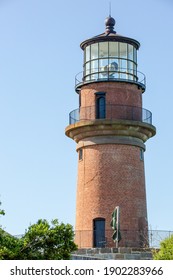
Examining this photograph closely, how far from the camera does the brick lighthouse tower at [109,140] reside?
34594mm

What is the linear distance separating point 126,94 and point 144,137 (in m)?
2.20

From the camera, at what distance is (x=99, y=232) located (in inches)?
1358

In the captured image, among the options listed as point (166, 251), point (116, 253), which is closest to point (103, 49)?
point (116, 253)

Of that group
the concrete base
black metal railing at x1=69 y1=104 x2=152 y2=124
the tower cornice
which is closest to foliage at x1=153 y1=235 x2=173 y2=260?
the concrete base

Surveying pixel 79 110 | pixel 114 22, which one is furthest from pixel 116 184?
pixel 114 22

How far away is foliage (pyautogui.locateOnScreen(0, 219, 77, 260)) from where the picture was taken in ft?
76.4

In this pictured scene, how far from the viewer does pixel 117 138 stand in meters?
35.3

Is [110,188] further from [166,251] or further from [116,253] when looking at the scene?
[166,251]

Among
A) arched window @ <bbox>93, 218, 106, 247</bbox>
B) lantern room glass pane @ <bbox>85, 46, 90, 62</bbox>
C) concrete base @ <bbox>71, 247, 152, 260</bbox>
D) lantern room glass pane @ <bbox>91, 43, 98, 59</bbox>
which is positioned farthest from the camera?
lantern room glass pane @ <bbox>85, 46, 90, 62</bbox>

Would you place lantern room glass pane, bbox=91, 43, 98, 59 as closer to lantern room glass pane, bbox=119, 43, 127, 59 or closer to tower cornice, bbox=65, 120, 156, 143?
lantern room glass pane, bbox=119, 43, 127, 59

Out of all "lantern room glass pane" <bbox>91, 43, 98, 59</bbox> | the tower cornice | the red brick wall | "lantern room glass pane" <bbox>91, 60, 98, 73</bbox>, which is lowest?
the red brick wall

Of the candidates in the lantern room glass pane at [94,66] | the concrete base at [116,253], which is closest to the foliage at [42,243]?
the concrete base at [116,253]

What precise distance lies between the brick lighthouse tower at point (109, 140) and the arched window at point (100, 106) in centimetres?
5

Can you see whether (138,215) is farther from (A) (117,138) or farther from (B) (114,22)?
(B) (114,22)
